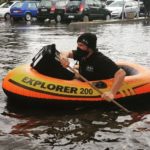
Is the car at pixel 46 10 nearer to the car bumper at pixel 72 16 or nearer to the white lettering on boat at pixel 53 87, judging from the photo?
the car bumper at pixel 72 16

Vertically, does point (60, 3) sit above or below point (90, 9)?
above

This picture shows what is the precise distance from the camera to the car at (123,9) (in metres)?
40.5

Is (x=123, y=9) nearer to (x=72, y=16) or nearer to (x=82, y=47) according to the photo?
(x=72, y=16)

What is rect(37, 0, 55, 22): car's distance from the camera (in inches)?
1487

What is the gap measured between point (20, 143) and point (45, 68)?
2.24 metres

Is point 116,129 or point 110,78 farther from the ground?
point 110,78

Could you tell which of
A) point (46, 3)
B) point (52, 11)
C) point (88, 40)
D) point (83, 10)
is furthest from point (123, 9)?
point (88, 40)

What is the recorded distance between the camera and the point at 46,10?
124 feet

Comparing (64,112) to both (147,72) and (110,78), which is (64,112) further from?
(147,72)

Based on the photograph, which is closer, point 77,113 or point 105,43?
point 77,113

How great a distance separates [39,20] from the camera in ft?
130

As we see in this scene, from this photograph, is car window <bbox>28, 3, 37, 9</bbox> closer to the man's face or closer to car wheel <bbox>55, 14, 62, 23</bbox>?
car wheel <bbox>55, 14, 62, 23</bbox>

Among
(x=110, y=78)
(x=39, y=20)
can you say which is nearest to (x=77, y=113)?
(x=110, y=78)

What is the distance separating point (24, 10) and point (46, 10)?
181 centimetres
